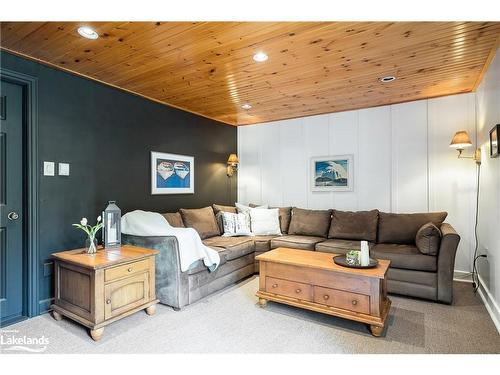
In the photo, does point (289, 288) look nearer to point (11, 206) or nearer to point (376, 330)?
point (376, 330)

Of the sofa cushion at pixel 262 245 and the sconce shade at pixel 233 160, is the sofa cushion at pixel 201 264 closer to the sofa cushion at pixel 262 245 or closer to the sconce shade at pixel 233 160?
the sofa cushion at pixel 262 245

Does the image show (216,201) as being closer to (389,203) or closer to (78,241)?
(78,241)

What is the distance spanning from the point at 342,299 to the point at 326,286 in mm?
163

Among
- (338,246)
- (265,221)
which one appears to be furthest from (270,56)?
(265,221)

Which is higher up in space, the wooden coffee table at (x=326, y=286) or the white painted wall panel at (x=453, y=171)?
the white painted wall panel at (x=453, y=171)

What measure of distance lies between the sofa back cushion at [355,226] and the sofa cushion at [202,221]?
1713 millimetres

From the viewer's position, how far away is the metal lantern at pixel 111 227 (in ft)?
8.98

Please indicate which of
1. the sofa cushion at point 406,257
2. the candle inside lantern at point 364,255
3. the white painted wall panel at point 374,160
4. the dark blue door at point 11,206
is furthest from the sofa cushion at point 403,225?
Answer: the dark blue door at point 11,206

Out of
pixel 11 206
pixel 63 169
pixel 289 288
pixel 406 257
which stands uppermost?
pixel 63 169

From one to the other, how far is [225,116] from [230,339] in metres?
3.58

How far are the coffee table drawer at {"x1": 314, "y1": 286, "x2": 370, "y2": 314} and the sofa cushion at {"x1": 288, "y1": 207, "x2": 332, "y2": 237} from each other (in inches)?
66.5

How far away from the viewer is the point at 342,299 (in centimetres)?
236

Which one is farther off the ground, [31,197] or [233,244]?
[31,197]
